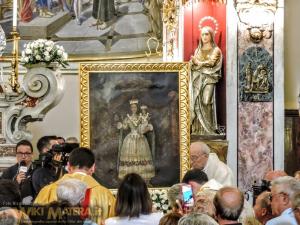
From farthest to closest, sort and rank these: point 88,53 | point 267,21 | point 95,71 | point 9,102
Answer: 1. point 88,53
2. point 267,21
3. point 9,102
4. point 95,71

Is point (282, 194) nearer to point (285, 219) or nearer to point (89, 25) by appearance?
point (285, 219)

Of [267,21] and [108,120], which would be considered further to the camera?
[267,21]

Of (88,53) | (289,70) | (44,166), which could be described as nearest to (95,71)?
(44,166)

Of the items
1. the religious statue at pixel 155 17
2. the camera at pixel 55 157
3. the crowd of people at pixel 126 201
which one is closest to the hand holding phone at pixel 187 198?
the crowd of people at pixel 126 201

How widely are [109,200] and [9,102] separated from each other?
435 centimetres

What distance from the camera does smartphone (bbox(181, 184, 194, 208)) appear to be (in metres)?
6.97

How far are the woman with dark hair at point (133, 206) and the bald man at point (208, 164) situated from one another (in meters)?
2.98

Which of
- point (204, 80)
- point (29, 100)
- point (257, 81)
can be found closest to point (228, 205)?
point (29, 100)

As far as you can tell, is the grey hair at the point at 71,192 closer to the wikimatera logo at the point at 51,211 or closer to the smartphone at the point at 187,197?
the wikimatera logo at the point at 51,211

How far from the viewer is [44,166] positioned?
27.0ft

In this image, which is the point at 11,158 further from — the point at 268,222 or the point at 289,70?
the point at 289,70

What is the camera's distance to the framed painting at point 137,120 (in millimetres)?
10484

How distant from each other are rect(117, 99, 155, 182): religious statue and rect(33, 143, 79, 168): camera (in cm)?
140

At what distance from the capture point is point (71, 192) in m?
6.26
